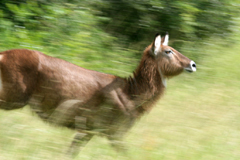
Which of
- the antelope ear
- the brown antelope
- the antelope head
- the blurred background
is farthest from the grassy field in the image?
the antelope ear

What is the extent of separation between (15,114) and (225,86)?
4175 mm

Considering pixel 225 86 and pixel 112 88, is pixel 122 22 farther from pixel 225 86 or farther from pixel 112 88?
pixel 112 88

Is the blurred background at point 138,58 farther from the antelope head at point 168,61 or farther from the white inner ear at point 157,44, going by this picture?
the white inner ear at point 157,44

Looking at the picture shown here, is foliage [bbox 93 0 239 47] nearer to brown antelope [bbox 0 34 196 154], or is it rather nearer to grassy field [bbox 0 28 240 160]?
grassy field [bbox 0 28 240 160]

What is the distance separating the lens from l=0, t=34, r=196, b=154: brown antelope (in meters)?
4.14

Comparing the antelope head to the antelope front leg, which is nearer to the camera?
the antelope front leg

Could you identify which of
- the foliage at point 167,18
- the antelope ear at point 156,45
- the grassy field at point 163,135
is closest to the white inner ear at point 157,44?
the antelope ear at point 156,45

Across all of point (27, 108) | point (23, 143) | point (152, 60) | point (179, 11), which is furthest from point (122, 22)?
point (23, 143)

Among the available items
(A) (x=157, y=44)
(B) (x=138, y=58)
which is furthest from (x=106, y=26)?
(A) (x=157, y=44)

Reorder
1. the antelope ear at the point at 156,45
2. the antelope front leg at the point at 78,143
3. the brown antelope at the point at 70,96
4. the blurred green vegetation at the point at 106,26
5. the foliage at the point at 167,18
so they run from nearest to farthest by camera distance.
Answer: the antelope front leg at the point at 78,143
the brown antelope at the point at 70,96
the antelope ear at the point at 156,45
the blurred green vegetation at the point at 106,26
the foliage at the point at 167,18

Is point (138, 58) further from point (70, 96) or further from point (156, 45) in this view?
point (70, 96)

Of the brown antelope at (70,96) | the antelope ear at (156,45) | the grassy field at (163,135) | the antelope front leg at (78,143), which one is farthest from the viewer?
the antelope ear at (156,45)

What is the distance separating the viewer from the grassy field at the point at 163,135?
3.62 metres

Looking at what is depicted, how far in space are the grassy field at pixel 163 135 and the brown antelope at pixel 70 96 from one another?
135 millimetres
